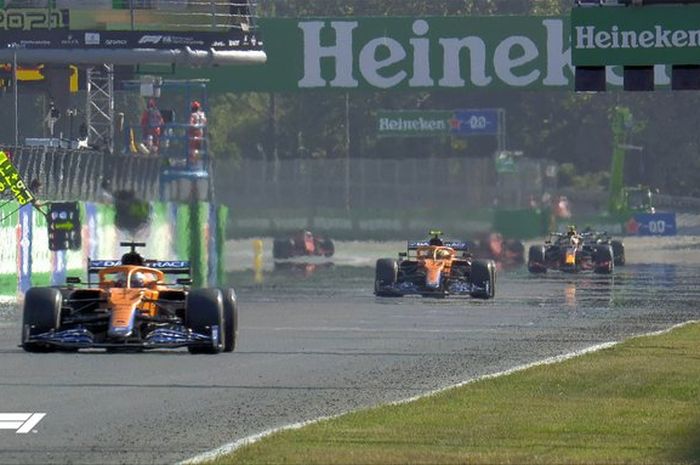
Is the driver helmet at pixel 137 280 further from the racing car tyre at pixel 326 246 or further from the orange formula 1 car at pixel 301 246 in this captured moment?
the racing car tyre at pixel 326 246

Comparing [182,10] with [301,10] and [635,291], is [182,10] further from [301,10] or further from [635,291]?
[301,10]

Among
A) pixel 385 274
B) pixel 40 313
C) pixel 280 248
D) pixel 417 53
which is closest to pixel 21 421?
pixel 40 313

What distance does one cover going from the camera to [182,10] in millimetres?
50156

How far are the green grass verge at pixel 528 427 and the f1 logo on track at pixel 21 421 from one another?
212 centimetres

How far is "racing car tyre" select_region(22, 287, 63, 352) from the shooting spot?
2388 centimetres

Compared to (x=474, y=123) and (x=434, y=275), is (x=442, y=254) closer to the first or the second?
(x=434, y=275)

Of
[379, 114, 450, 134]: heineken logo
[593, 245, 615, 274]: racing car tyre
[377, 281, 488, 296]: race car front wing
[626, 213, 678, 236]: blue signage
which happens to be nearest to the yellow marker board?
[377, 281, 488, 296]: race car front wing

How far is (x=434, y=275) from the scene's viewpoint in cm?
4400

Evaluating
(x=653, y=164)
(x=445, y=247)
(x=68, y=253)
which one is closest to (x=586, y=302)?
(x=445, y=247)

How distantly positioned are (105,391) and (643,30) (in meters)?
7.81

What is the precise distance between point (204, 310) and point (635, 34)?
18.6 feet

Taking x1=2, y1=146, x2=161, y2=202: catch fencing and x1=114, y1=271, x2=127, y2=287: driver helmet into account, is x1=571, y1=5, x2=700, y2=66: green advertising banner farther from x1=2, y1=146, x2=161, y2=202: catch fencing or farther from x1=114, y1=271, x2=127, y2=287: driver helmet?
x1=2, y1=146, x2=161, y2=202: catch fencing

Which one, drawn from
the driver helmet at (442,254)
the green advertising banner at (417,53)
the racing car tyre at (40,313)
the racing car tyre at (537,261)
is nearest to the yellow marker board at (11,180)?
the driver helmet at (442,254)

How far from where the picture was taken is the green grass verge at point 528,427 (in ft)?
46.9
